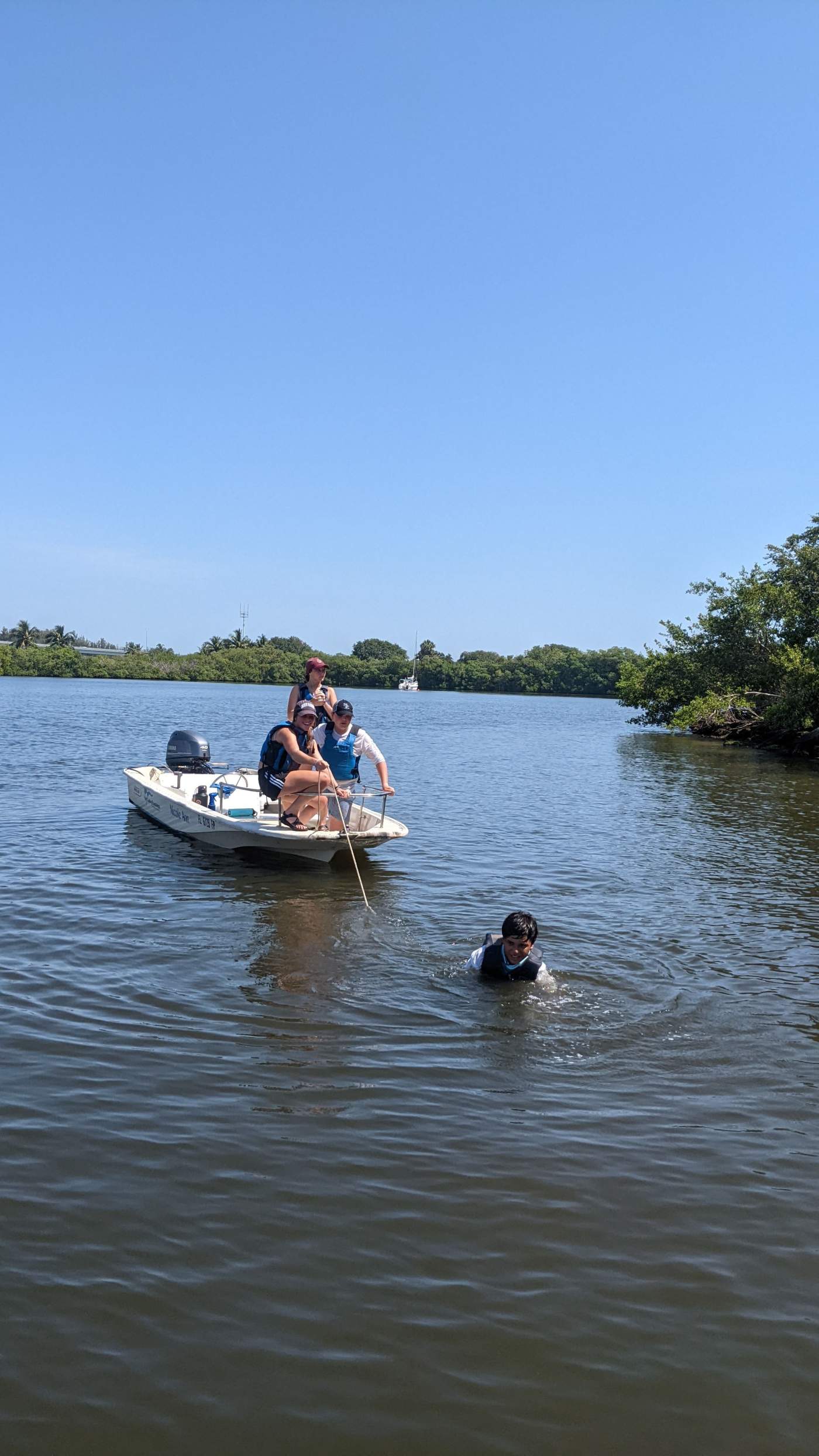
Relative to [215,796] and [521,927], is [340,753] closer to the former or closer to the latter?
[215,796]

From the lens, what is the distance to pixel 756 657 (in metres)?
45.3

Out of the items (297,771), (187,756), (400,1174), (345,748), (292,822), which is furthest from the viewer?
(187,756)

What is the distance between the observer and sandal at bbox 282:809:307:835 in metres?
13.4

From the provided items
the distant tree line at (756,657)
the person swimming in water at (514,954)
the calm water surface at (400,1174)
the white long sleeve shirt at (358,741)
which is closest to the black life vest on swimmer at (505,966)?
the person swimming in water at (514,954)

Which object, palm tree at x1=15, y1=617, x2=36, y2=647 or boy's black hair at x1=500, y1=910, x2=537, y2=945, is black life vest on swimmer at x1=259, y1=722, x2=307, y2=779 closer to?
boy's black hair at x1=500, y1=910, x2=537, y2=945

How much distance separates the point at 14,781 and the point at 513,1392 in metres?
20.6

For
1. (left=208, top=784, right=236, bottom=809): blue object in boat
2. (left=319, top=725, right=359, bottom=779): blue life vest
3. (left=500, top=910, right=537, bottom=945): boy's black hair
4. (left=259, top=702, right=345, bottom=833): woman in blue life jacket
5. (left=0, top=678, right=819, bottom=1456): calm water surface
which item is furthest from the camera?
(left=208, top=784, right=236, bottom=809): blue object in boat

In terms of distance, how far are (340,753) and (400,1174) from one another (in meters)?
8.02

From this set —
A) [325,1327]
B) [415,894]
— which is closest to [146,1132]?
[325,1327]

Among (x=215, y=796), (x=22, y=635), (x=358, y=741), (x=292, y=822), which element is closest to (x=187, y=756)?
(x=215, y=796)

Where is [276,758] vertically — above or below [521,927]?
above

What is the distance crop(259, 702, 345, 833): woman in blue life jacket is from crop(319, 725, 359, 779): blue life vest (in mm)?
123

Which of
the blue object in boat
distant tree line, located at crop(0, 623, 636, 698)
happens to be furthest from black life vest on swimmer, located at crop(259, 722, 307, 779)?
distant tree line, located at crop(0, 623, 636, 698)

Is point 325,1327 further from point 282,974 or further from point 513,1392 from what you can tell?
point 282,974
